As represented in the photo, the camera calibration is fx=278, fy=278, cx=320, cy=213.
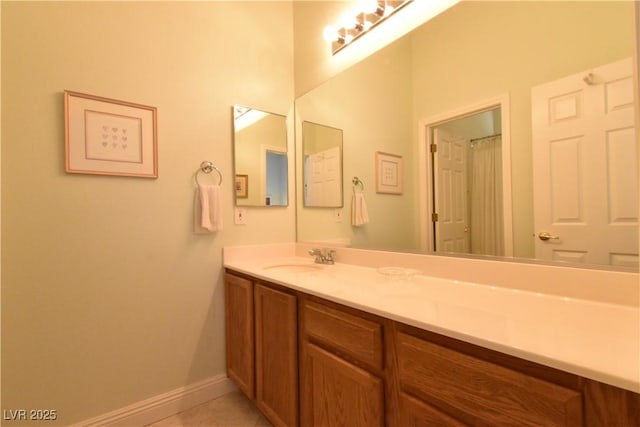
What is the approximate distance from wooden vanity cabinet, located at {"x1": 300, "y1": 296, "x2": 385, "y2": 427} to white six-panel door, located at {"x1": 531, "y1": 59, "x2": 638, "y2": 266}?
0.72 metres

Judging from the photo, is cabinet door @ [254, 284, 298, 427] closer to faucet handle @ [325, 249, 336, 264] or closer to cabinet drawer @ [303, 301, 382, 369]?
cabinet drawer @ [303, 301, 382, 369]

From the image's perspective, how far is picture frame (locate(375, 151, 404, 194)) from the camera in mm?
1477

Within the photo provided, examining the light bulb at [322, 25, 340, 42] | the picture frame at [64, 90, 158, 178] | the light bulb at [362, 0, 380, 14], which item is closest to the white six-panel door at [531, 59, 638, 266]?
the light bulb at [362, 0, 380, 14]

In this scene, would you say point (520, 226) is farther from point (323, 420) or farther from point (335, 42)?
point (335, 42)

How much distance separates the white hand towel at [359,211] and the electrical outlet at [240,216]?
708mm

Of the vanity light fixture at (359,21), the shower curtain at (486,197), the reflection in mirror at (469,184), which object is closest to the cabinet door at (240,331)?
the reflection in mirror at (469,184)

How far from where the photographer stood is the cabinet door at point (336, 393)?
0.87 metres

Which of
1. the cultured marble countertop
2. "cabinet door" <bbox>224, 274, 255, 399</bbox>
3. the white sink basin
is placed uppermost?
the cultured marble countertop

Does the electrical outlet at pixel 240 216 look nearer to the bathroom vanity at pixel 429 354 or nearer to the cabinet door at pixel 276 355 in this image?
the bathroom vanity at pixel 429 354

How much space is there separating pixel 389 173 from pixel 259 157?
89 centimetres

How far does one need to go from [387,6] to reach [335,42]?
402 millimetres

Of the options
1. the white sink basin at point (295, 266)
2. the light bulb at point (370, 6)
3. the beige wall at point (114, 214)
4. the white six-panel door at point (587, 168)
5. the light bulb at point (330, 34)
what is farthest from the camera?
the light bulb at point (330, 34)

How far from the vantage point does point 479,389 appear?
2.09 ft

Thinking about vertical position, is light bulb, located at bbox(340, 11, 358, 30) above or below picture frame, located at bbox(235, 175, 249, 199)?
above
